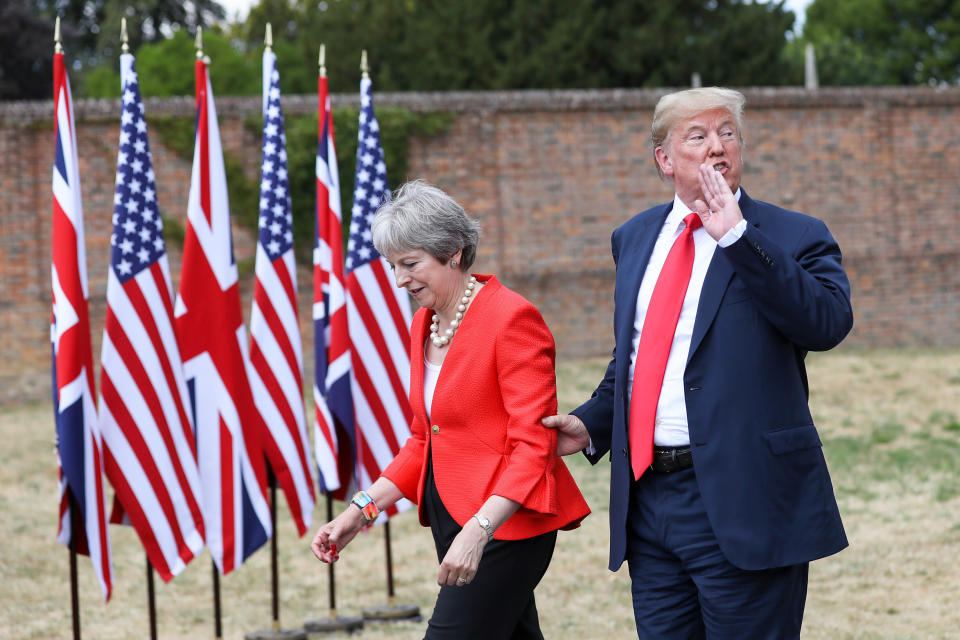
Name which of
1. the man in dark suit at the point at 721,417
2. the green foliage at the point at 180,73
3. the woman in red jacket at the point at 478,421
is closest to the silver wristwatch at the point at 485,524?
the woman in red jacket at the point at 478,421

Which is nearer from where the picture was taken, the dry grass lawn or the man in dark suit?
the man in dark suit

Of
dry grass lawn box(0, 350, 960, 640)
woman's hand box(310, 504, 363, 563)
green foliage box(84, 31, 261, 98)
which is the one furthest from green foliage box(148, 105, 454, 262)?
woman's hand box(310, 504, 363, 563)

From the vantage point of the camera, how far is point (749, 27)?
67.0 ft

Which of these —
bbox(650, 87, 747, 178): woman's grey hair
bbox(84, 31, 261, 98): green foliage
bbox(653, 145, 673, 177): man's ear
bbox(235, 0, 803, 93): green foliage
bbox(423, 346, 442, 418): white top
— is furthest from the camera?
bbox(84, 31, 261, 98): green foliage

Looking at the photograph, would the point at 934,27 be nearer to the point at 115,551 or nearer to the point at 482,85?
the point at 482,85

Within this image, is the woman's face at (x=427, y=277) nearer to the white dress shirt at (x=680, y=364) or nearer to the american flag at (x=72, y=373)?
the white dress shirt at (x=680, y=364)

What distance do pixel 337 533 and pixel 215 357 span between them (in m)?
2.55

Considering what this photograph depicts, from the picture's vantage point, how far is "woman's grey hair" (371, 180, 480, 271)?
105 inches

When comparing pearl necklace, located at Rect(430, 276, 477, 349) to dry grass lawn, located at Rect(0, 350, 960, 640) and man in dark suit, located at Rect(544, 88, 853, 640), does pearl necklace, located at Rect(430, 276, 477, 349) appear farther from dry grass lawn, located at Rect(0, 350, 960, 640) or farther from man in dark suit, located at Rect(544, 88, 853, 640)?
dry grass lawn, located at Rect(0, 350, 960, 640)

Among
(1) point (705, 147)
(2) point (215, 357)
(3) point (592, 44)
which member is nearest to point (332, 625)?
(2) point (215, 357)

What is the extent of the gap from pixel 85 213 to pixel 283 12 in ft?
67.0

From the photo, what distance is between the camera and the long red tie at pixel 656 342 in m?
2.58

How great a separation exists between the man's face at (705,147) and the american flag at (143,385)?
291 centimetres

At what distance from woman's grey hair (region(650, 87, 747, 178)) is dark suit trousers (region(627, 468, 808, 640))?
2.71 ft
